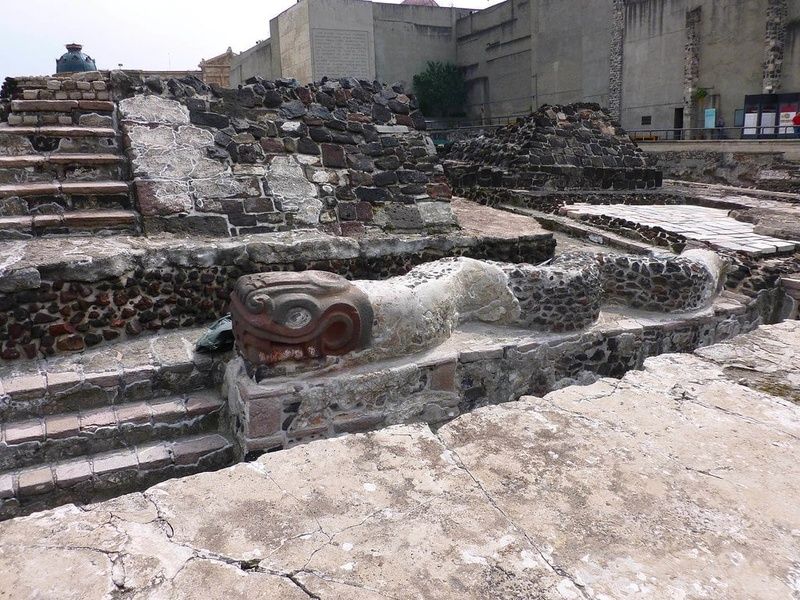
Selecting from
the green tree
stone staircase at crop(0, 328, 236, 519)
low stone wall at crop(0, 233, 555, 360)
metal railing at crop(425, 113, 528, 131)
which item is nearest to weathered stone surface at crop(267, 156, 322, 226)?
low stone wall at crop(0, 233, 555, 360)

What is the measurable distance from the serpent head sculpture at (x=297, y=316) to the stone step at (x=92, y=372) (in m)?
0.51

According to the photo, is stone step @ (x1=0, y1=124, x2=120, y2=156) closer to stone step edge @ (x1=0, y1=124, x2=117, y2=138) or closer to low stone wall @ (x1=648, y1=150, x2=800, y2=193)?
stone step edge @ (x1=0, y1=124, x2=117, y2=138)

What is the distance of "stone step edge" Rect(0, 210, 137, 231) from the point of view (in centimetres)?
360

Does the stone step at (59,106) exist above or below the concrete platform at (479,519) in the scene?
above

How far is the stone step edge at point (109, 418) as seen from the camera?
2578 millimetres

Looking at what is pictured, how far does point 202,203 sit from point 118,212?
526 millimetres

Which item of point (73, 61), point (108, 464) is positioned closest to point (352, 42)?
point (73, 61)

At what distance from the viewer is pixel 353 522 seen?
1.70 m

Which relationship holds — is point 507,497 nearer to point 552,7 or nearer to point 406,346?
point 406,346

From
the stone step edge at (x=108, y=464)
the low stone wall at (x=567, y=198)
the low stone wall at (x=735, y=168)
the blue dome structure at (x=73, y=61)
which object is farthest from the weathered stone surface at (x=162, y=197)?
the low stone wall at (x=735, y=168)

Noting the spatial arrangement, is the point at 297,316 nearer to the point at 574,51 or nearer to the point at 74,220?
the point at 74,220

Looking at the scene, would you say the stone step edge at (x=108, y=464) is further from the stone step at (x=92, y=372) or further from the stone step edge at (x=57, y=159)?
the stone step edge at (x=57, y=159)

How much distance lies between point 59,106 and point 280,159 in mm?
1554

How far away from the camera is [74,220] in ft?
12.2
